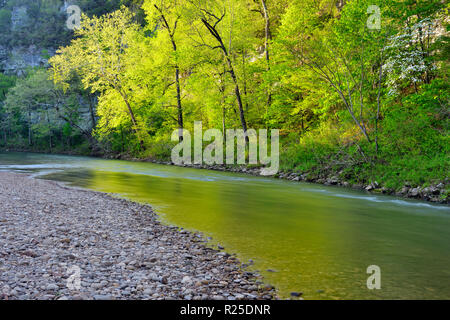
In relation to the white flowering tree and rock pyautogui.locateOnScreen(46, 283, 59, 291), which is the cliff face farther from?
rock pyautogui.locateOnScreen(46, 283, 59, 291)

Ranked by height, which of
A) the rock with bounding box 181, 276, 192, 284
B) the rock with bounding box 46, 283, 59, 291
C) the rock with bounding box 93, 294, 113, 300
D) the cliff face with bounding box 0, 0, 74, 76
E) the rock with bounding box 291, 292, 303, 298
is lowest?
the rock with bounding box 291, 292, 303, 298

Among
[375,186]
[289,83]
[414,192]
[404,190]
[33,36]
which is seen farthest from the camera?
[33,36]

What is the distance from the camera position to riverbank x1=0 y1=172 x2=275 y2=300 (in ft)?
14.2

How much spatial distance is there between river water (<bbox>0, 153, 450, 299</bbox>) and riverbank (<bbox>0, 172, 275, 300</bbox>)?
0.67 meters

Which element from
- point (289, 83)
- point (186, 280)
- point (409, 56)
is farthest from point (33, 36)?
point (186, 280)

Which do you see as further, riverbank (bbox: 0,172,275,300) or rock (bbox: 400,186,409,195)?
rock (bbox: 400,186,409,195)

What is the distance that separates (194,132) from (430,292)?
26739 mm

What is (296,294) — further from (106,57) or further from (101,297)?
(106,57)

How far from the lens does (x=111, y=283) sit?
451 centimetres

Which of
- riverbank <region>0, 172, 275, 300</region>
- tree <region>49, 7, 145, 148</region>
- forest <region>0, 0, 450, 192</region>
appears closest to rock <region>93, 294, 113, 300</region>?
riverbank <region>0, 172, 275, 300</region>

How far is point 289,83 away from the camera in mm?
23297

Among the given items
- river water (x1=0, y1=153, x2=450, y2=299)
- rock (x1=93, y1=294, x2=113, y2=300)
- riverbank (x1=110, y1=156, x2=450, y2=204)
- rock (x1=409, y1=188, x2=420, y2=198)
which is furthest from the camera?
rock (x1=409, y1=188, x2=420, y2=198)

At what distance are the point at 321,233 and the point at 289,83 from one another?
1673 cm
